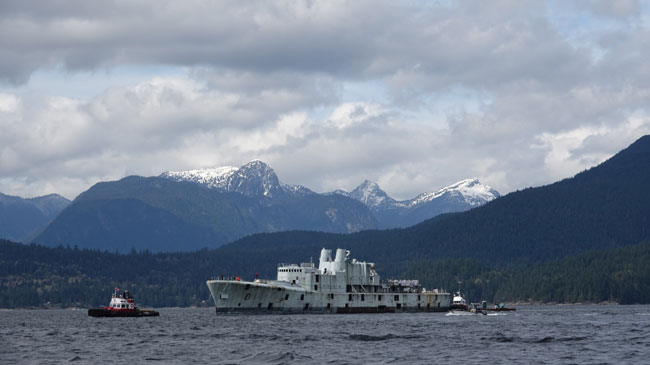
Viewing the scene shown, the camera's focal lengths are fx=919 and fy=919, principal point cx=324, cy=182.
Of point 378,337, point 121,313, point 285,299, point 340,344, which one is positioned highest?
point 285,299

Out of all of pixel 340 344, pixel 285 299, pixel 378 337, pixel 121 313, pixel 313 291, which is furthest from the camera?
pixel 121 313

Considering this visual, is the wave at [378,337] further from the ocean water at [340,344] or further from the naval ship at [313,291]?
the naval ship at [313,291]

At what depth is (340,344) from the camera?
4161 inches

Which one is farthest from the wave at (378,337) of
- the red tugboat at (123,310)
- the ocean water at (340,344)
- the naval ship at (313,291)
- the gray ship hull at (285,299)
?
the red tugboat at (123,310)

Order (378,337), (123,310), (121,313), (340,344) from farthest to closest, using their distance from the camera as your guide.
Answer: (123,310) < (121,313) < (378,337) < (340,344)

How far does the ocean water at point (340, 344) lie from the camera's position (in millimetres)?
89938

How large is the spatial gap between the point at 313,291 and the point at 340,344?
76.0m

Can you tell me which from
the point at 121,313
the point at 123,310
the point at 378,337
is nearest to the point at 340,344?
the point at 378,337

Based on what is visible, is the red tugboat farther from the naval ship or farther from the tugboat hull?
the naval ship

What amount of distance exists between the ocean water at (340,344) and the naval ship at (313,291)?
23906 mm

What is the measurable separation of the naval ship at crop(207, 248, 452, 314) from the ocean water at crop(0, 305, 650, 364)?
23906 millimetres

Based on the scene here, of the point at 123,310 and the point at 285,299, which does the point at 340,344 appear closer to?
the point at 285,299

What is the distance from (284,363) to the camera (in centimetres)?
8662

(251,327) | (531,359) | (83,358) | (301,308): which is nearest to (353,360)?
(531,359)
